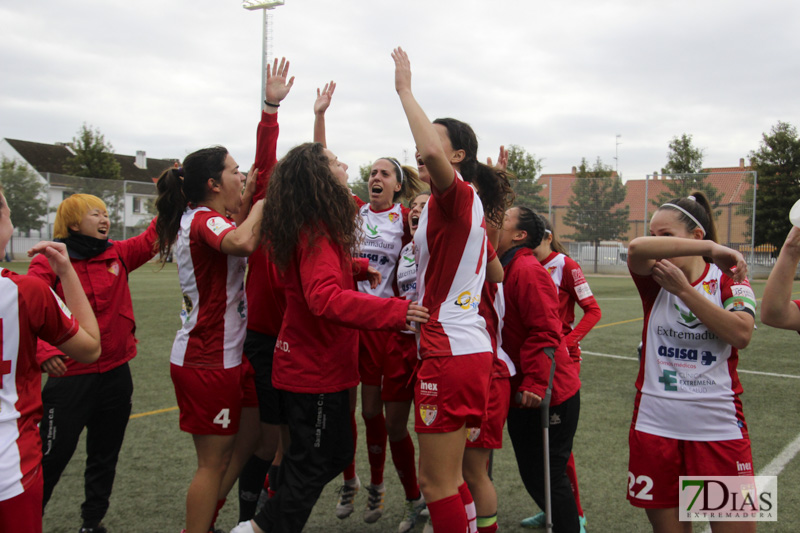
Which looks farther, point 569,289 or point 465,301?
point 569,289

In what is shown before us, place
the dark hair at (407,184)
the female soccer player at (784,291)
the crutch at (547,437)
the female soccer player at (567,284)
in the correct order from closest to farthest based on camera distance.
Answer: the female soccer player at (784,291)
the crutch at (547,437)
the female soccer player at (567,284)
the dark hair at (407,184)

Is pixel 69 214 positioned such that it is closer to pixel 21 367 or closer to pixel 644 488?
pixel 21 367

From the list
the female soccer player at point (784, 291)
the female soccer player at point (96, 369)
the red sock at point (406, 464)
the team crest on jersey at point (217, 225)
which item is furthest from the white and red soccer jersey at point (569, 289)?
the female soccer player at point (96, 369)

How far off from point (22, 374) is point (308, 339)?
48.0 inches

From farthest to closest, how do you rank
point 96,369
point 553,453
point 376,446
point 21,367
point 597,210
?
point 597,210, point 376,446, point 96,369, point 553,453, point 21,367

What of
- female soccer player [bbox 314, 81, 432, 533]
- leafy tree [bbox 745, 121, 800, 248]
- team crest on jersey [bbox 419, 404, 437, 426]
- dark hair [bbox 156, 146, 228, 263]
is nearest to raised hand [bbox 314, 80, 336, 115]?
female soccer player [bbox 314, 81, 432, 533]

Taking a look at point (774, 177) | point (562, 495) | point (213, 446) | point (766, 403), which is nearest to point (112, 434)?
point (213, 446)

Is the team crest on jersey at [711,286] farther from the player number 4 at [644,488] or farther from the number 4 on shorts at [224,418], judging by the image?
the number 4 on shorts at [224,418]

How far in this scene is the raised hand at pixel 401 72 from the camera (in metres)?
2.70

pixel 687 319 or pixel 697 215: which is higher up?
pixel 697 215

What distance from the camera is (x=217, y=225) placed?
3.14m

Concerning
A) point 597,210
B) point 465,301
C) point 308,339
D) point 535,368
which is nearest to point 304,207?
point 308,339

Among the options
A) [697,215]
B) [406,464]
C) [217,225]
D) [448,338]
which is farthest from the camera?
[406,464]

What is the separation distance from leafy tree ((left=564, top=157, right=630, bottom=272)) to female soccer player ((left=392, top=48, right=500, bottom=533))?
106ft
